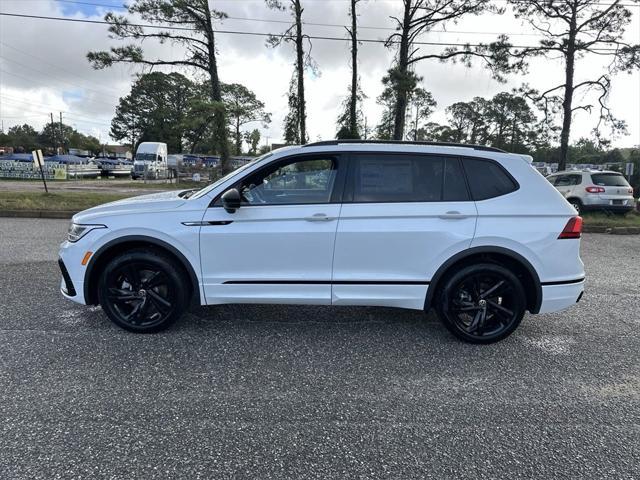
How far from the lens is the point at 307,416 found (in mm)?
2639

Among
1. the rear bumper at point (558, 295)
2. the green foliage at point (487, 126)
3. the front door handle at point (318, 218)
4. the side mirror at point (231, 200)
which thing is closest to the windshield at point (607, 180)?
the rear bumper at point (558, 295)

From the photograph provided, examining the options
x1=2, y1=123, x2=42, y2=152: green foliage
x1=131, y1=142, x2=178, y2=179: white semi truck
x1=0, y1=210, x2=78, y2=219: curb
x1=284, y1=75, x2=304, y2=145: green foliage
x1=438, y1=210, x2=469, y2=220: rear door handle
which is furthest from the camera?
x1=2, y1=123, x2=42, y2=152: green foliage

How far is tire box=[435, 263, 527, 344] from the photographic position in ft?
11.8

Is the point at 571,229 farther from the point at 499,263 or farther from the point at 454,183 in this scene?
the point at 454,183

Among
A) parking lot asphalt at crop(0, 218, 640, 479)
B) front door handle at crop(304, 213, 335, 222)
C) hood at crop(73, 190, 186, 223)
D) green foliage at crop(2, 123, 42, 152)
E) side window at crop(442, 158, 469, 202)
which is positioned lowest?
parking lot asphalt at crop(0, 218, 640, 479)

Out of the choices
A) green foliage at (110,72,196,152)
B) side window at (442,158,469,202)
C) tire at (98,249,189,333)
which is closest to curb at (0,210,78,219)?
tire at (98,249,189,333)

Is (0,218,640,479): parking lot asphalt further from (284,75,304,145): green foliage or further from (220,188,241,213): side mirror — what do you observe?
(284,75,304,145): green foliage

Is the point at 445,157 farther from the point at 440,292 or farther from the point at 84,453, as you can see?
the point at 84,453

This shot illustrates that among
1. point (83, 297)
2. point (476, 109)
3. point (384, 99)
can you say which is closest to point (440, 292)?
point (83, 297)

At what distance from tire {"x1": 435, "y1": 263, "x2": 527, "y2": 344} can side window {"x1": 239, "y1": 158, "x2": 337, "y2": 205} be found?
1.39 metres

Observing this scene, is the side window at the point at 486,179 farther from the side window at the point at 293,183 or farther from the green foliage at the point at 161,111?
the green foliage at the point at 161,111

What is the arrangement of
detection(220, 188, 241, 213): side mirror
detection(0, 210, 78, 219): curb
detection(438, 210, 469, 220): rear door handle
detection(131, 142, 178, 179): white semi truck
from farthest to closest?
detection(131, 142, 178, 179): white semi truck → detection(0, 210, 78, 219): curb → detection(438, 210, 469, 220): rear door handle → detection(220, 188, 241, 213): side mirror

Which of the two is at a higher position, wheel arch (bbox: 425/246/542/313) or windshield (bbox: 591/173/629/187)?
windshield (bbox: 591/173/629/187)

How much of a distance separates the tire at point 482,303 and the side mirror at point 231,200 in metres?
1.96
